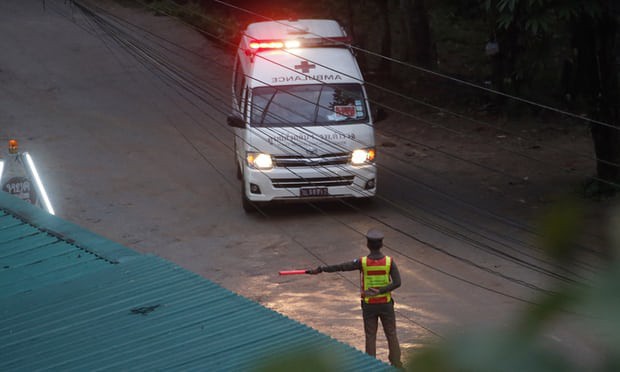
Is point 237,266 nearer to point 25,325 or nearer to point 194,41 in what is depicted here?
point 25,325

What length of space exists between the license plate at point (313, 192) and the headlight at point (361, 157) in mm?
618

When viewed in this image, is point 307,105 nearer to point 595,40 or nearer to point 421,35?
point 595,40

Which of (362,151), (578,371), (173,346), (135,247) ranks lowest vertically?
(135,247)

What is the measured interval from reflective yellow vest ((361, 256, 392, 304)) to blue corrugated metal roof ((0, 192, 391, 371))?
1.70 metres

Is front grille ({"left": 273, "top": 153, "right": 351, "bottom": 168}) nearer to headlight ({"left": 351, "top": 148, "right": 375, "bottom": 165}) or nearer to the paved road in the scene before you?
headlight ({"left": 351, "top": 148, "right": 375, "bottom": 165})

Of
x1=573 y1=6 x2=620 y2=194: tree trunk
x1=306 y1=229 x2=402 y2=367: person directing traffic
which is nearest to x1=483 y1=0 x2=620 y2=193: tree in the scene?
x1=573 y1=6 x2=620 y2=194: tree trunk

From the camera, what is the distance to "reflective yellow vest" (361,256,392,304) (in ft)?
26.6

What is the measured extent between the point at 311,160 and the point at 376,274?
5.47m

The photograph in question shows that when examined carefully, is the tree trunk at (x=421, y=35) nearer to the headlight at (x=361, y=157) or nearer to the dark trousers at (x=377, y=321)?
the headlight at (x=361, y=157)

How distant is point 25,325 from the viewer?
657 centimetres

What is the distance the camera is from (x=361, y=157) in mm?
13500

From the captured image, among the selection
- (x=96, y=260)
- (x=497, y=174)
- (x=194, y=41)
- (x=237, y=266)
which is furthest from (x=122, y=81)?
(x=96, y=260)

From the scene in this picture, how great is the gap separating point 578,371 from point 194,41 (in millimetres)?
26306

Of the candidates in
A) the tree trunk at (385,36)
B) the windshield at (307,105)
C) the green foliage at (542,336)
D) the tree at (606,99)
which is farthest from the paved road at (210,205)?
the green foliage at (542,336)
